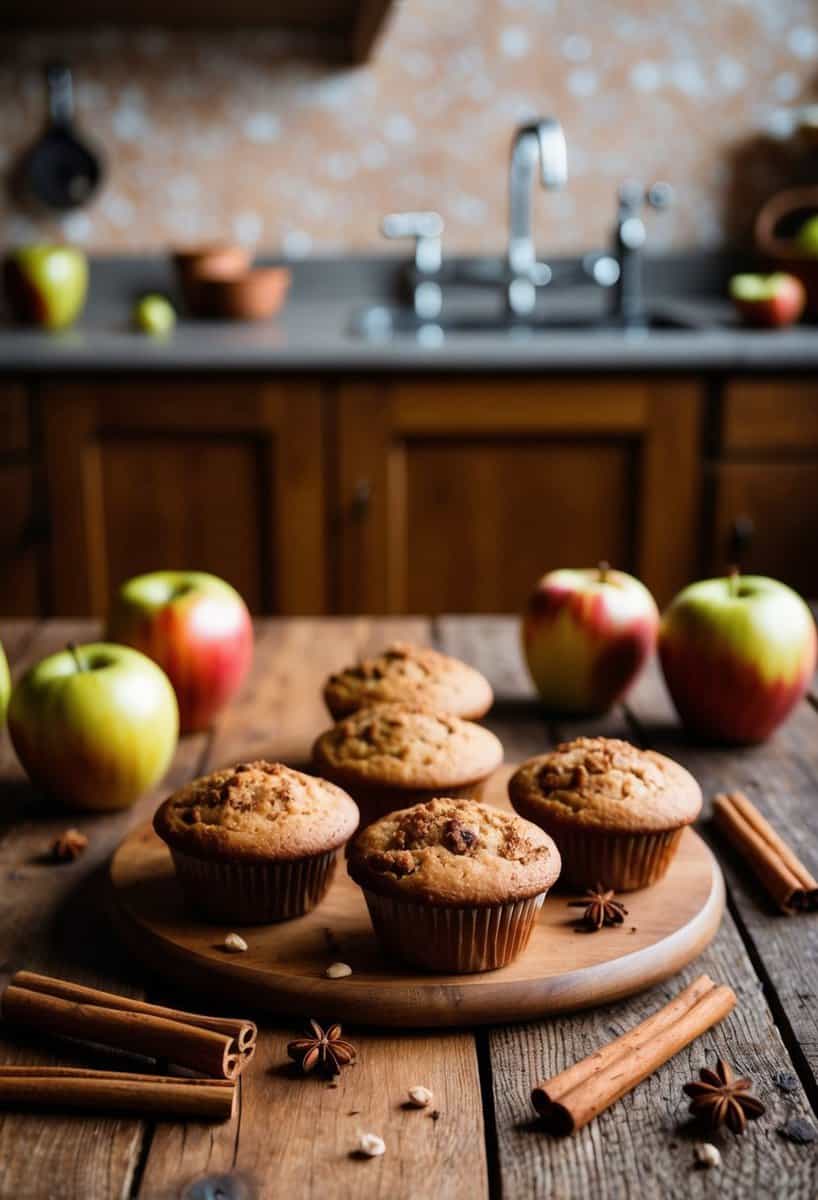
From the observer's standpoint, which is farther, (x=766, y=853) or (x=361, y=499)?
(x=361, y=499)

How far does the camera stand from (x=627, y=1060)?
75 cm

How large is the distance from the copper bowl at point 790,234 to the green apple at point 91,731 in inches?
80.2

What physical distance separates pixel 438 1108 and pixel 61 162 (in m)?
2.85

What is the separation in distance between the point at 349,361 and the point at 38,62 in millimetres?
1255

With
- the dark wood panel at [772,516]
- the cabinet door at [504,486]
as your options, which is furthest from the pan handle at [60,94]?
the dark wood panel at [772,516]

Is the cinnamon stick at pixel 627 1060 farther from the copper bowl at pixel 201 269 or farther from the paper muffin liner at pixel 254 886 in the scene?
the copper bowl at pixel 201 269

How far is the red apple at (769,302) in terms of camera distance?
262 centimetres

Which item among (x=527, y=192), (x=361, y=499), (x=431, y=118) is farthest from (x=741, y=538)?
(x=431, y=118)

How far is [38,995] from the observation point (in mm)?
791

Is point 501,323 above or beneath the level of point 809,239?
beneath

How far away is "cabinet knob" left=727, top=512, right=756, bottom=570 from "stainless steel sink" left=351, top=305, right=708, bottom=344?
46cm

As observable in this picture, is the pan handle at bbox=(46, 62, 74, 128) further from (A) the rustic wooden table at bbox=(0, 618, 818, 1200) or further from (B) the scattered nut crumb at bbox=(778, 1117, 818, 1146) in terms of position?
(B) the scattered nut crumb at bbox=(778, 1117, 818, 1146)

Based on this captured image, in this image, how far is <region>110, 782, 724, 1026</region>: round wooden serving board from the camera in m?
0.80

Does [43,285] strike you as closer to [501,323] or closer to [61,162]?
[61,162]
